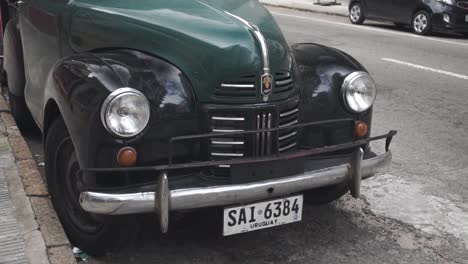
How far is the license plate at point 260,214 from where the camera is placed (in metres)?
3.28

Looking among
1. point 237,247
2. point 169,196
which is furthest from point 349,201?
point 169,196

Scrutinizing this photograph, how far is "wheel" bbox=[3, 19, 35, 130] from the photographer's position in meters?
5.34

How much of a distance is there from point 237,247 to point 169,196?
38.2 inches

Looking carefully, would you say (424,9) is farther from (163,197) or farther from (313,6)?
(163,197)

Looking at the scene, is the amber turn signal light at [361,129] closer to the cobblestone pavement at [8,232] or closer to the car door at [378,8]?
the cobblestone pavement at [8,232]

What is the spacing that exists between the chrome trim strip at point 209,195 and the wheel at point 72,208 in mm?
298

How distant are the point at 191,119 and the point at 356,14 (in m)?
13.5

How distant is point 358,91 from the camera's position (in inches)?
150

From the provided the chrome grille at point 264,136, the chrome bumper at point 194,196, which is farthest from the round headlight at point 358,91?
the chrome grille at point 264,136

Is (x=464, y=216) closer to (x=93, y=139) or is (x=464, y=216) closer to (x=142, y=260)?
(x=142, y=260)

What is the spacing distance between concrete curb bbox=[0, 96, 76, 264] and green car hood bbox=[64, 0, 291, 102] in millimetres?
1015

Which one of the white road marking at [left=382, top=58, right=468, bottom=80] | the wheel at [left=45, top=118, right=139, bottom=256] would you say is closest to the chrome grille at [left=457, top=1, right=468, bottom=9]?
the white road marking at [left=382, top=58, right=468, bottom=80]

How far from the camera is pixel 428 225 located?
417cm

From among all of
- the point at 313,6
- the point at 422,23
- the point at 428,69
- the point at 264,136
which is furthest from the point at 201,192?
the point at 313,6
